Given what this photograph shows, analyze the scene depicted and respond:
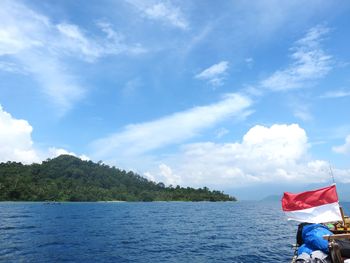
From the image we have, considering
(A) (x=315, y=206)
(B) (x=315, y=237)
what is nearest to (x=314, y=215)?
(A) (x=315, y=206)

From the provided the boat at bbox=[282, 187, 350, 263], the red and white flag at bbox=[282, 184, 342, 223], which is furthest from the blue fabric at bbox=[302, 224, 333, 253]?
the red and white flag at bbox=[282, 184, 342, 223]

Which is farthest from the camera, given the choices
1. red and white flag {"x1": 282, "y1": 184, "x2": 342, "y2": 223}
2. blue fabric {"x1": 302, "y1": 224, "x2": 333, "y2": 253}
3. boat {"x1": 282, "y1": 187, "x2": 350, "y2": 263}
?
red and white flag {"x1": 282, "y1": 184, "x2": 342, "y2": 223}

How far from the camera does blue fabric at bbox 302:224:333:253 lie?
20069 millimetres

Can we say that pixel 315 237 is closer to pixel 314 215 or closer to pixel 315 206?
pixel 314 215

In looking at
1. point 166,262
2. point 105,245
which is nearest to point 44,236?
point 105,245

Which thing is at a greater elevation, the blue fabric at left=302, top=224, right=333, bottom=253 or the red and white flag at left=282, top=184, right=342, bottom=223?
the red and white flag at left=282, top=184, right=342, bottom=223

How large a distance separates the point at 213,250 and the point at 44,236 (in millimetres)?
31915

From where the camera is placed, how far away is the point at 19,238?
53969 millimetres

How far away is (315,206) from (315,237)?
2.61 meters

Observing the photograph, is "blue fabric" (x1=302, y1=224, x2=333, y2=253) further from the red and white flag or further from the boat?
the red and white flag

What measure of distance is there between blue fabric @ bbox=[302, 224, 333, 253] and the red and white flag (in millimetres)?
707

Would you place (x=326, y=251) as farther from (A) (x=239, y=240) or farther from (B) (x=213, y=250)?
(A) (x=239, y=240)

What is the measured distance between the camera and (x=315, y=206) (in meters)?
22.7

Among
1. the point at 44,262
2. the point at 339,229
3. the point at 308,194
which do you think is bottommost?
the point at 44,262
